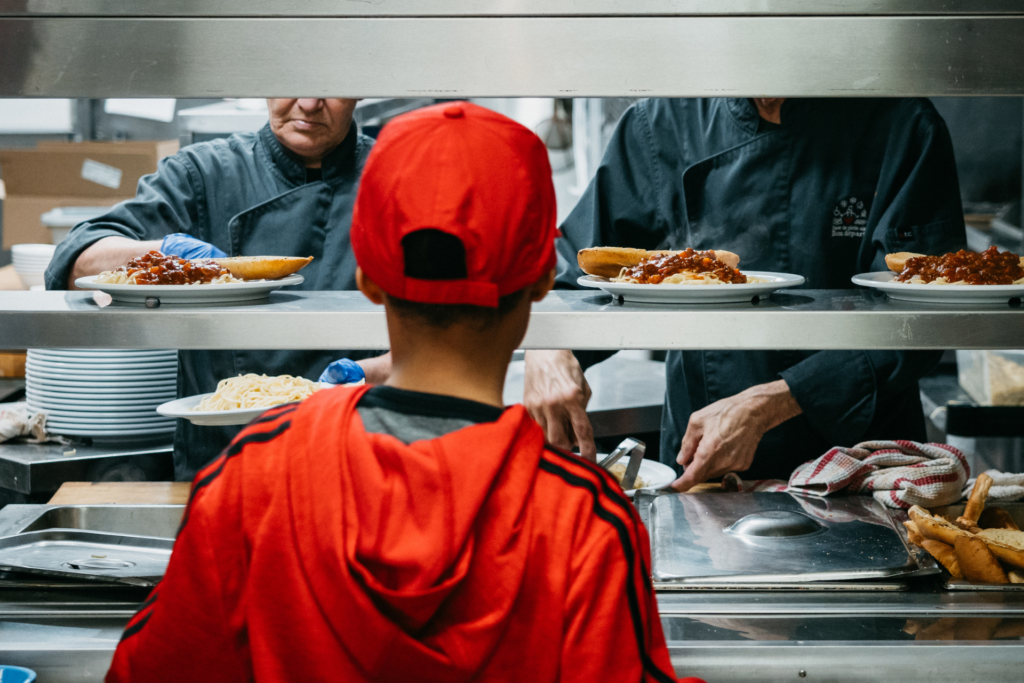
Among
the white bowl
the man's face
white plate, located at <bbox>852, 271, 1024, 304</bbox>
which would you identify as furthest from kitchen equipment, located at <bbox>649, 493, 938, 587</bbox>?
the white bowl

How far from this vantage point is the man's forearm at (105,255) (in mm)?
1864

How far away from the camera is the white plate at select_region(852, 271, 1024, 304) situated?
4.06ft

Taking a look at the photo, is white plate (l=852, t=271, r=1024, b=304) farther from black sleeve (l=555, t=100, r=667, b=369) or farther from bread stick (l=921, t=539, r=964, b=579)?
black sleeve (l=555, t=100, r=667, b=369)

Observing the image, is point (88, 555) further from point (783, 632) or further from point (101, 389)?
point (783, 632)

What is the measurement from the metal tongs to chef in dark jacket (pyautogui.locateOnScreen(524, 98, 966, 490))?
0.49ft

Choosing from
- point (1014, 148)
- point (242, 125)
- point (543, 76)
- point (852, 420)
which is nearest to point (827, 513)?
point (852, 420)

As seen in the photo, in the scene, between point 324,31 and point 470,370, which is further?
point 324,31

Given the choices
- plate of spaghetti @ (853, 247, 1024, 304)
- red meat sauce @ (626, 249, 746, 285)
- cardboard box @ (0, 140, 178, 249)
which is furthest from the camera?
cardboard box @ (0, 140, 178, 249)

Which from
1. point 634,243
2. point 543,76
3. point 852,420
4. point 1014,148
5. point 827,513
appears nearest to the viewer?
point 543,76

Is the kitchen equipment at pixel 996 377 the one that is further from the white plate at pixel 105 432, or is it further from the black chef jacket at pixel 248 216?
the white plate at pixel 105 432

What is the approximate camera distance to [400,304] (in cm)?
84

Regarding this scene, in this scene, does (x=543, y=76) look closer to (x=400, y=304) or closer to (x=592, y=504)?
(x=400, y=304)

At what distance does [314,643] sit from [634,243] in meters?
1.59

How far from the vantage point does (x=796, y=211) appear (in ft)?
6.96
